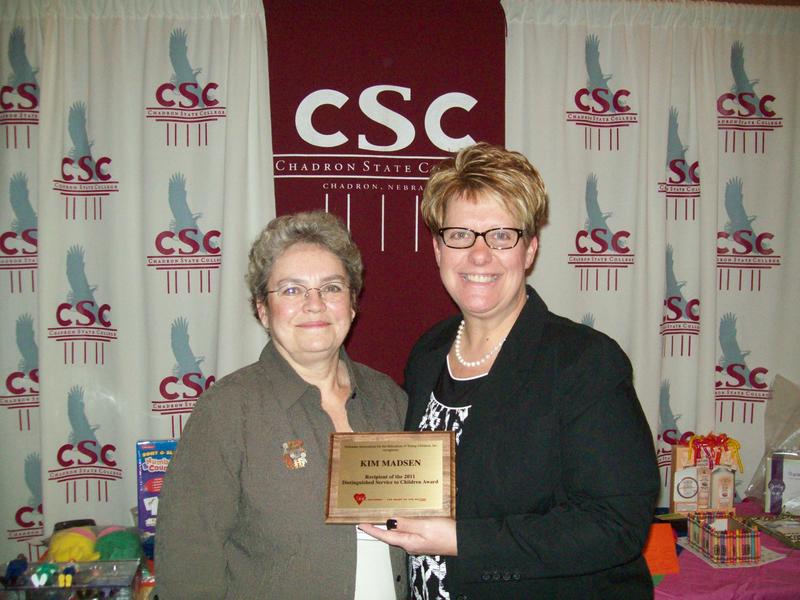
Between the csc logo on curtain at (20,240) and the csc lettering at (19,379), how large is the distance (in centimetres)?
40

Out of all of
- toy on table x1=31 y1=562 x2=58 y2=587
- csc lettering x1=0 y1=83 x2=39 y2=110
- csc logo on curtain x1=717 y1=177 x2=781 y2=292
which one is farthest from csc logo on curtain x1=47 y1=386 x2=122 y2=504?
csc logo on curtain x1=717 y1=177 x2=781 y2=292

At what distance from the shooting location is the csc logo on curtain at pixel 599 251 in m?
2.83

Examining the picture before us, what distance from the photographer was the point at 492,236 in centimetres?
157

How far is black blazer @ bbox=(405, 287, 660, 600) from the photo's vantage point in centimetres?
130

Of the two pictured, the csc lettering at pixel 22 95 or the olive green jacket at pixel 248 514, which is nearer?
the olive green jacket at pixel 248 514

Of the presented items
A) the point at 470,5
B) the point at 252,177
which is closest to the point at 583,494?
the point at 252,177

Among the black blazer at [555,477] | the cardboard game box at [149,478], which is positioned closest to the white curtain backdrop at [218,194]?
the cardboard game box at [149,478]

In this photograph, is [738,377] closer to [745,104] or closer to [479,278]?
[745,104]

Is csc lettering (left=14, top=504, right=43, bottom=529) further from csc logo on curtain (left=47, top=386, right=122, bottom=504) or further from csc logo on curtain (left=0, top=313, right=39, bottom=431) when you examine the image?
csc logo on curtain (left=0, top=313, right=39, bottom=431)

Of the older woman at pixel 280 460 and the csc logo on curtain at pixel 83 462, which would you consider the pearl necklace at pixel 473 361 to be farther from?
the csc logo on curtain at pixel 83 462

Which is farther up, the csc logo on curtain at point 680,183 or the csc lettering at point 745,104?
the csc lettering at point 745,104

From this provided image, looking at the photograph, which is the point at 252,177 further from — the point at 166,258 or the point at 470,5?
the point at 470,5

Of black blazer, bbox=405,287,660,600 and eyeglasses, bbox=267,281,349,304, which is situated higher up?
eyeglasses, bbox=267,281,349,304

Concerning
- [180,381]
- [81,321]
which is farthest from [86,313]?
[180,381]
